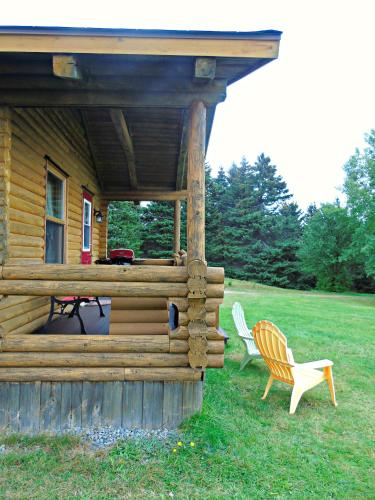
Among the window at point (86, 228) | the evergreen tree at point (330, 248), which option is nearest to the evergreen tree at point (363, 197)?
the evergreen tree at point (330, 248)

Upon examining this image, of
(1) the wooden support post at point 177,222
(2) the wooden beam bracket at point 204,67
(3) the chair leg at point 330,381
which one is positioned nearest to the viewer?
(2) the wooden beam bracket at point 204,67

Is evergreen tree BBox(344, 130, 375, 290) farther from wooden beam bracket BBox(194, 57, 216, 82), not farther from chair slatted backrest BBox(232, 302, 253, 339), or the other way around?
wooden beam bracket BBox(194, 57, 216, 82)

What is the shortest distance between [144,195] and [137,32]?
6828 millimetres

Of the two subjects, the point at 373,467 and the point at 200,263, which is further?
the point at 200,263

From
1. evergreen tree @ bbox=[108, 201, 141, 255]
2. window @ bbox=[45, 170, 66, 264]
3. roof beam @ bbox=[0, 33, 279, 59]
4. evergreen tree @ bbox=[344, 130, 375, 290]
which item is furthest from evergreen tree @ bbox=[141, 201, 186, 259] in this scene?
roof beam @ bbox=[0, 33, 279, 59]

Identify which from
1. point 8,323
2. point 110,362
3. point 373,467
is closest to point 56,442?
point 110,362

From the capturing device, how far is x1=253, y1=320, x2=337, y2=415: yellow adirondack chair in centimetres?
427

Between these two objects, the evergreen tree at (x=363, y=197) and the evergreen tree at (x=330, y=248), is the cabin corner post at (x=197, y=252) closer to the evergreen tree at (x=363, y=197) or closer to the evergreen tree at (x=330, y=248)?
the evergreen tree at (x=363, y=197)

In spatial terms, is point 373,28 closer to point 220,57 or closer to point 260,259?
point 260,259

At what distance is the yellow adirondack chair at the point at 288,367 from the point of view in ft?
14.0

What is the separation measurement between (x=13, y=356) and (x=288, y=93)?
77.8 metres

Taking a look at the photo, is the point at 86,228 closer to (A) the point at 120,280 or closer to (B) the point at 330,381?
(A) the point at 120,280

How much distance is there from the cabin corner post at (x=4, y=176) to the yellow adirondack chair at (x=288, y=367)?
10.6 feet

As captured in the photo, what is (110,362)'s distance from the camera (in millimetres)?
3451
